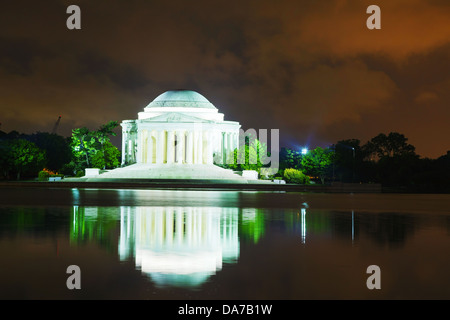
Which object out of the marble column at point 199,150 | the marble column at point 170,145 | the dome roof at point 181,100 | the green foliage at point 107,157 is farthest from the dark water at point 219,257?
the dome roof at point 181,100

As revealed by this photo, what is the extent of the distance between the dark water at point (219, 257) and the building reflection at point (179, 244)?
3cm

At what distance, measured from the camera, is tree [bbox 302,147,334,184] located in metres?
133

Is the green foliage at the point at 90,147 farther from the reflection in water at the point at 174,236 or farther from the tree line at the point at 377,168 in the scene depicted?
the reflection in water at the point at 174,236

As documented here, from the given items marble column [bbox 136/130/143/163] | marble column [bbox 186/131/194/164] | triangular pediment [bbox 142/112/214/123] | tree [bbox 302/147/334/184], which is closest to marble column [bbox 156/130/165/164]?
triangular pediment [bbox 142/112/214/123]

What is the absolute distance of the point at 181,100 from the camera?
159 m

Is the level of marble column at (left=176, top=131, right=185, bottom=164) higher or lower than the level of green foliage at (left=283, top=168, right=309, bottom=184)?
higher

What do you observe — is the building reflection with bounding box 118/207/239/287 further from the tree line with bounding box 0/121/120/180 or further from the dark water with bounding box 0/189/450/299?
the tree line with bounding box 0/121/120/180

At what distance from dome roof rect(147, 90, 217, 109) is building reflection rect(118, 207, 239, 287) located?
12195 centimetres

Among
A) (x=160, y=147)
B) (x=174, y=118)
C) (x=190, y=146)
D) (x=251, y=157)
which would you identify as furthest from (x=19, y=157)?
(x=251, y=157)

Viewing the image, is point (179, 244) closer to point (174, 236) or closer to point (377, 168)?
point (174, 236)

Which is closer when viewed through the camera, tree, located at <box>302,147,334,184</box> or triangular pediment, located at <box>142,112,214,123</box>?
tree, located at <box>302,147,334,184</box>

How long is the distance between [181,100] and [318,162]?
4044 centimetres

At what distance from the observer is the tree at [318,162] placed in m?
133
